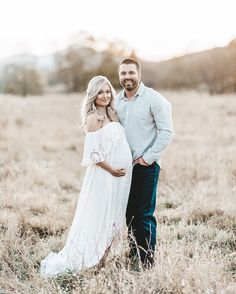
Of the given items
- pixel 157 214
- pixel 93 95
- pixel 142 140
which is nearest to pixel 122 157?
pixel 142 140

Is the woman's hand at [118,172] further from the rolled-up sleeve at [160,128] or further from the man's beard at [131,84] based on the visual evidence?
the man's beard at [131,84]

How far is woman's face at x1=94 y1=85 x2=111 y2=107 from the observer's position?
4457mm

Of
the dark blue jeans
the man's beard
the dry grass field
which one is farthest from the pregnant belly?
the dry grass field

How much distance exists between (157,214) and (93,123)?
2.53 meters

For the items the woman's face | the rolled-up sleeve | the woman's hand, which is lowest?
the woman's hand

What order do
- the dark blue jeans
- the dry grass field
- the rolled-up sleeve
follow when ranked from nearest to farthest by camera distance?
the dry grass field
the rolled-up sleeve
the dark blue jeans

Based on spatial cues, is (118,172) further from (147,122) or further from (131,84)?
(131,84)

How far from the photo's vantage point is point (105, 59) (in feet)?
131

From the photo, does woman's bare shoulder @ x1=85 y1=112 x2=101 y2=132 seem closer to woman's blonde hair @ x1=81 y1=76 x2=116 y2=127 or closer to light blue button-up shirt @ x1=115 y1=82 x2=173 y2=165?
woman's blonde hair @ x1=81 y1=76 x2=116 y2=127

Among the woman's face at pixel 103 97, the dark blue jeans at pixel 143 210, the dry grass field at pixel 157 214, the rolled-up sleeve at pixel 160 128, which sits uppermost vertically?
the woman's face at pixel 103 97

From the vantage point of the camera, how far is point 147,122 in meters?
4.45

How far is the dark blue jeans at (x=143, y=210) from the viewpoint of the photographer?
14.9 ft

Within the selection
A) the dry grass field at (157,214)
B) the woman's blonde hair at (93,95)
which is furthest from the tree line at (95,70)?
the woman's blonde hair at (93,95)

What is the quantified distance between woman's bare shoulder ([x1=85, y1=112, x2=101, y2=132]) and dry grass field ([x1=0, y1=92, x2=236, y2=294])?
1.21 metres
